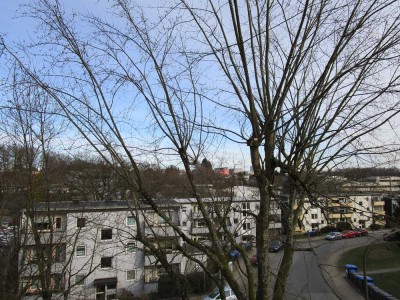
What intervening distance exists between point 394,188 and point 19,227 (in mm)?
8249

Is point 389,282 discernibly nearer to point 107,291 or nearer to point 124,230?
point 107,291

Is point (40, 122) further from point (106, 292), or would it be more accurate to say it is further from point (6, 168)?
point (106, 292)

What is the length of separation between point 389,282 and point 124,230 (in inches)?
949

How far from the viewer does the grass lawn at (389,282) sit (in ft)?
71.8

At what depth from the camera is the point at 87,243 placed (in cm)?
2059

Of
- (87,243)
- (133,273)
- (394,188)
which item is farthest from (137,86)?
(133,273)

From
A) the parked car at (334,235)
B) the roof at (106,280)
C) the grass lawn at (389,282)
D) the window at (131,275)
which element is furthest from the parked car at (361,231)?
the grass lawn at (389,282)

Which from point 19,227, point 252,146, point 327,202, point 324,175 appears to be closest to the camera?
point 252,146

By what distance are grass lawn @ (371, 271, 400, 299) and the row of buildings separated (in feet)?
36.8

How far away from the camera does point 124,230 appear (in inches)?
188

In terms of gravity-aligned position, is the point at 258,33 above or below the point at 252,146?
above

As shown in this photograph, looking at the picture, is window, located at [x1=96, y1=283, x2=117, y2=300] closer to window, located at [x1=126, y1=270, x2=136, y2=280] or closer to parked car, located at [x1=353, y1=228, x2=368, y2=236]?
window, located at [x1=126, y1=270, x2=136, y2=280]

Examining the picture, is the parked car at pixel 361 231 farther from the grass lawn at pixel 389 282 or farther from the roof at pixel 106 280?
the grass lawn at pixel 389 282

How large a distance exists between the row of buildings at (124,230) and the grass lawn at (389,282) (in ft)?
36.8
